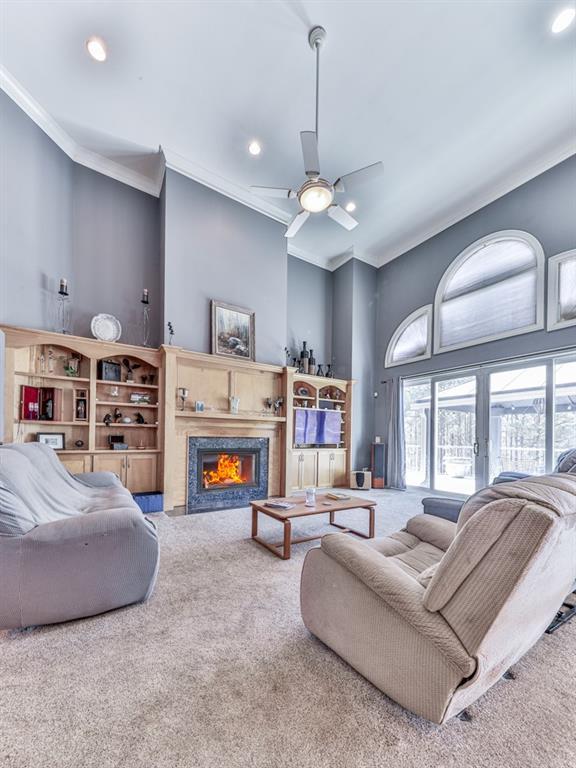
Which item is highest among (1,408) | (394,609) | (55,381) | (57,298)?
(57,298)

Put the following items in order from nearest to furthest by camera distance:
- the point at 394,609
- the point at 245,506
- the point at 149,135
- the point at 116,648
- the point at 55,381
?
1. the point at 394,609
2. the point at 116,648
3. the point at 55,381
4. the point at 149,135
5. the point at 245,506

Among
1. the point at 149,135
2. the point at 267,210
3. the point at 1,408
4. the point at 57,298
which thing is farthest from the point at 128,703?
the point at 267,210

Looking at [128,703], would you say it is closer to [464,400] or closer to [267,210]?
[464,400]

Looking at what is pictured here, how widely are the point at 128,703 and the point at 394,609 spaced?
1164 millimetres

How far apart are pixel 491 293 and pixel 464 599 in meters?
5.30

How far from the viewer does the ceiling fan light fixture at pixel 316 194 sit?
2.94 metres

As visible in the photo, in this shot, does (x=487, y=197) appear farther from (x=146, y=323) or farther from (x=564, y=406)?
(x=146, y=323)

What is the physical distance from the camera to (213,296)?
16.5 ft

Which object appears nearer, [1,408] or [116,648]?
[116,648]

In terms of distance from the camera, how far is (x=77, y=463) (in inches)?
159

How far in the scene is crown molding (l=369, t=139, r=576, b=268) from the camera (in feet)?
14.4

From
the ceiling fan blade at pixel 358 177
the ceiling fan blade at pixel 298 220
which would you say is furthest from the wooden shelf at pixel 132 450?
the ceiling fan blade at pixel 358 177

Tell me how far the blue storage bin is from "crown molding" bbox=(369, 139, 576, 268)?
633 cm

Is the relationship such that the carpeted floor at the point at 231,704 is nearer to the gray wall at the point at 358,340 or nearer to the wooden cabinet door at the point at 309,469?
the wooden cabinet door at the point at 309,469
